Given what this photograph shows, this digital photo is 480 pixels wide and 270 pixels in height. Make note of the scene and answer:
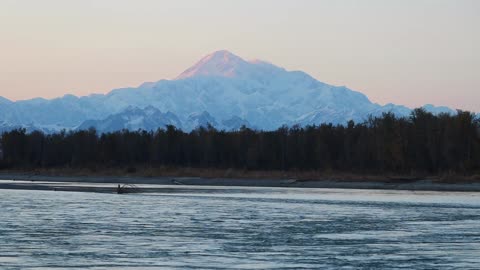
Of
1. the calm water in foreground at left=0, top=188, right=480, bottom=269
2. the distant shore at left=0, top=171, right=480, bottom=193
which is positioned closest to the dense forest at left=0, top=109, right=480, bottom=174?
the distant shore at left=0, top=171, right=480, bottom=193

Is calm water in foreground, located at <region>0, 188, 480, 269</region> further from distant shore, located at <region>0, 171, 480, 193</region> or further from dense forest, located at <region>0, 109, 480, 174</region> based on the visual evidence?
dense forest, located at <region>0, 109, 480, 174</region>

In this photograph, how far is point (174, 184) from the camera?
81062 mm

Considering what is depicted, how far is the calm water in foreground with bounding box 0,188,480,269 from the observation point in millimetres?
25745

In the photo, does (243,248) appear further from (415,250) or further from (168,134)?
(168,134)

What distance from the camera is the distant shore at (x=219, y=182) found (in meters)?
72.8

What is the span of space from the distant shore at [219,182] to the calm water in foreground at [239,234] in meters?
18.2

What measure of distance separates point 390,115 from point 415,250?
67.7 metres

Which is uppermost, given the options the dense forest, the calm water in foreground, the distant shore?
the dense forest

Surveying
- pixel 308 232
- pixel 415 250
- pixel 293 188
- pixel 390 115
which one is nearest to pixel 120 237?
pixel 308 232

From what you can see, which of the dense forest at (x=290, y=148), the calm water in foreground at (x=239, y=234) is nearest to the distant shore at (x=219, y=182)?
the dense forest at (x=290, y=148)

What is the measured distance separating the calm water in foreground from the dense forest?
31.2 meters

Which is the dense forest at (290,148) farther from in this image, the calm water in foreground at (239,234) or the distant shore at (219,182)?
the calm water in foreground at (239,234)

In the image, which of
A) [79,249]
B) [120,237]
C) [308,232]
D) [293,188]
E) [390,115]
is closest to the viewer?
[79,249]

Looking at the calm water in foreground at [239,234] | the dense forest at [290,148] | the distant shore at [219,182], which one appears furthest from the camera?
the dense forest at [290,148]
